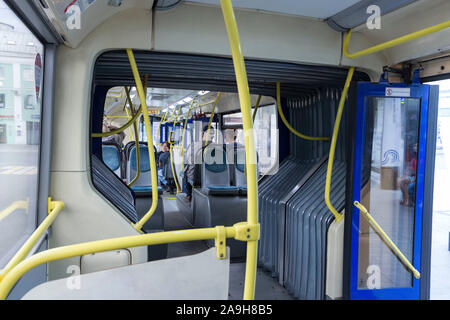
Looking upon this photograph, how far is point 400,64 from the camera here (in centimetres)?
303

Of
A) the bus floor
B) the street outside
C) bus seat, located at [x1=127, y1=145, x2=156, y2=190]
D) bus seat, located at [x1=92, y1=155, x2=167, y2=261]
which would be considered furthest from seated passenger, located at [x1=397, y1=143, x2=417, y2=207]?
bus seat, located at [x1=127, y1=145, x2=156, y2=190]

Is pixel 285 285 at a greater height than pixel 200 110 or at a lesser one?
lesser

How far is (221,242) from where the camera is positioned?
1173mm

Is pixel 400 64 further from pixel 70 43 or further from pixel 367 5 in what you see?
pixel 70 43

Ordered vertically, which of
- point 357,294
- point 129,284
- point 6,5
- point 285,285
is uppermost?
point 6,5

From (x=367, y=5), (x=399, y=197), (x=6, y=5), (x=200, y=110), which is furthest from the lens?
(x=200, y=110)

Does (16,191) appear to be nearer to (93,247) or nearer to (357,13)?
(93,247)

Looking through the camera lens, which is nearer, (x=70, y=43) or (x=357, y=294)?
(x=70, y=43)

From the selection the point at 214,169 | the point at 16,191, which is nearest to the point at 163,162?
the point at 214,169

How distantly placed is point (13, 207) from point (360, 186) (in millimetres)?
2336

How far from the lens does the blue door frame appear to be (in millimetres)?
2670
